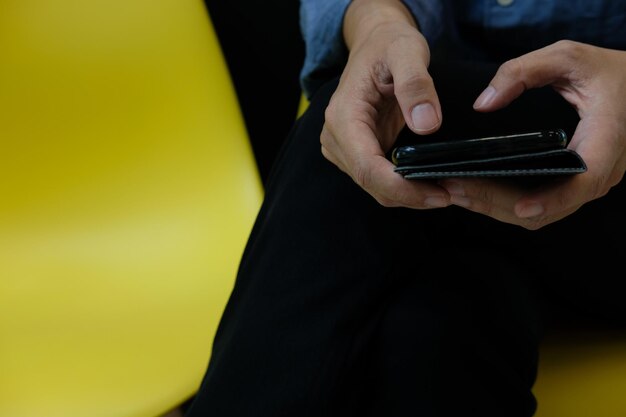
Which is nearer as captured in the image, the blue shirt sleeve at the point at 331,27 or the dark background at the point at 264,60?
the blue shirt sleeve at the point at 331,27

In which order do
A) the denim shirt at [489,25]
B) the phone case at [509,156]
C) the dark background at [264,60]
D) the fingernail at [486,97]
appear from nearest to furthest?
the phone case at [509,156] → the fingernail at [486,97] → the denim shirt at [489,25] → the dark background at [264,60]

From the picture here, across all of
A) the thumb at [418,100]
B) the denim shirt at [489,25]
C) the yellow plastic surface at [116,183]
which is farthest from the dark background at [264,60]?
the thumb at [418,100]

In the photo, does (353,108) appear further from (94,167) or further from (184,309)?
(94,167)

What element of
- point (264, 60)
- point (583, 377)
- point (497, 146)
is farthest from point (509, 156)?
point (264, 60)

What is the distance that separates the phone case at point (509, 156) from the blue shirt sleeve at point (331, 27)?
35cm

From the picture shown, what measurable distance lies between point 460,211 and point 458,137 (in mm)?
55

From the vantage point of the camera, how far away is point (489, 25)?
0.61 metres

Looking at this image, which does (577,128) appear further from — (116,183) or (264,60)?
(264,60)

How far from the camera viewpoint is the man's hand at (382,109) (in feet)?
1.27

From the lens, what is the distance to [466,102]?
47 centimetres

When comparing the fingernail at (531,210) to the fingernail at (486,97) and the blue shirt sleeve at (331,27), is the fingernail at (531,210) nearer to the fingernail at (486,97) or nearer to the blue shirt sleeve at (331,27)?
the fingernail at (486,97)

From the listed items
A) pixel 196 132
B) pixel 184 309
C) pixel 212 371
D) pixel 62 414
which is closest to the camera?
pixel 212 371

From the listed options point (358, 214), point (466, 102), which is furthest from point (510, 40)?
point (358, 214)

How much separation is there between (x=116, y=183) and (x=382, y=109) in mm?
424
